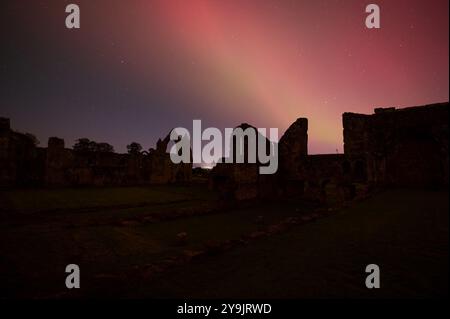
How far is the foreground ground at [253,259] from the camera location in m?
3.53

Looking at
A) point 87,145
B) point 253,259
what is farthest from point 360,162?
point 87,145

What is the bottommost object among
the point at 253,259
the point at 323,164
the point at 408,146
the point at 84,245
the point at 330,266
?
the point at 84,245

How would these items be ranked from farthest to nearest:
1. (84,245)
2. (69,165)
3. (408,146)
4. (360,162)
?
(69,165), (360,162), (408,146), (84,245)

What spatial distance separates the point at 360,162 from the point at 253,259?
621 inches

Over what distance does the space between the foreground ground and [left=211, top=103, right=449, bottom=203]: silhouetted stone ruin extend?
723 cm

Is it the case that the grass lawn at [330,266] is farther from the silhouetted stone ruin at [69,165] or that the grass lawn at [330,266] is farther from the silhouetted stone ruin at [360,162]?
the silhouetted stone ruin at [69,165]

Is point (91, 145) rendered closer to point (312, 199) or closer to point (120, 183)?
point (120, 183)

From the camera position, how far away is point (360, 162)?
17.9 m

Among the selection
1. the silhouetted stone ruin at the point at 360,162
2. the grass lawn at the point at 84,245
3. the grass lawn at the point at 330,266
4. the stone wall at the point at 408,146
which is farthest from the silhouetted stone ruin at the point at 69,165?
the grass lawn at the point at 330,266

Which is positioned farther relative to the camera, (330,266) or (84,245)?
(84,245)

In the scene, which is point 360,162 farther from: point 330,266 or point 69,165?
point 69,165

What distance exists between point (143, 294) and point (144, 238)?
434 cm

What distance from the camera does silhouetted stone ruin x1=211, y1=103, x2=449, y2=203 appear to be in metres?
13.8

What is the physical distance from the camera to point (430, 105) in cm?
1380
